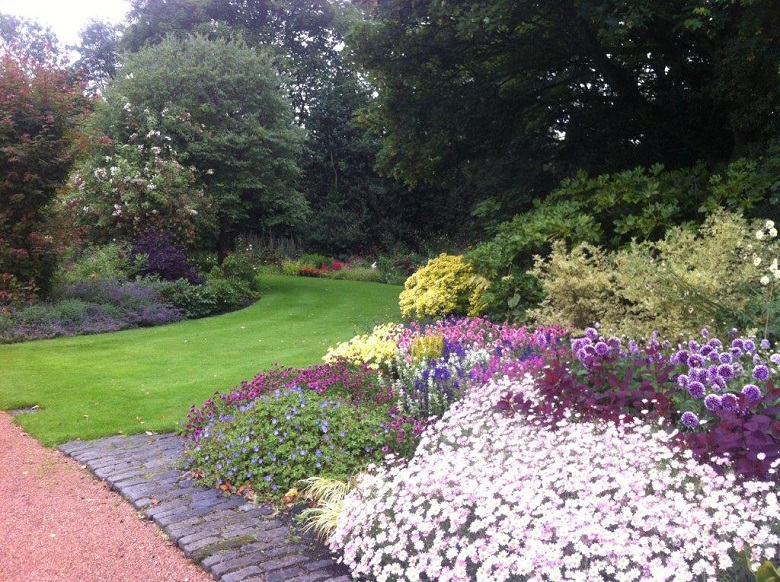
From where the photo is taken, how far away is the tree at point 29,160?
11.2 meters

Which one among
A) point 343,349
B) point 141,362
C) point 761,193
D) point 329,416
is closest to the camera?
point 329,416

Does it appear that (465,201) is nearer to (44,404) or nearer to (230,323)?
(230,323)

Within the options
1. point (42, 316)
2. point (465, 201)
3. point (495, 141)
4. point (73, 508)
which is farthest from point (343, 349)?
point (465, 201)

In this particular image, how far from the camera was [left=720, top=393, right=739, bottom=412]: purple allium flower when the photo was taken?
9.41 feet

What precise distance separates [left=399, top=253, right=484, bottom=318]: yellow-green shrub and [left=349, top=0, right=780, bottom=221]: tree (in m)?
1.30

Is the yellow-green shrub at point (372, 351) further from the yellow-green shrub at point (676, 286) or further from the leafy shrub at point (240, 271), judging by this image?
the leafy shrub at point (240, 271)

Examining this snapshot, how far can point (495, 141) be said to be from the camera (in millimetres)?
11078

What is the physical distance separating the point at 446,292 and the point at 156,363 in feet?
13.1

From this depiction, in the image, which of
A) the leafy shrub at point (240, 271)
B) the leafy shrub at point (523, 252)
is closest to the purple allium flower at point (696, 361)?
the leafy shrub at point (523, 252)

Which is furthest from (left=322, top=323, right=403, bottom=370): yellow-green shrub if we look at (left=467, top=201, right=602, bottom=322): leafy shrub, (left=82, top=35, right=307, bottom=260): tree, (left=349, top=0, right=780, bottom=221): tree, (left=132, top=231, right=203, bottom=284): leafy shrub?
(left=82, top=35, right=307, bottom=260): tree

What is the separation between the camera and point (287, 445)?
432 centimetres

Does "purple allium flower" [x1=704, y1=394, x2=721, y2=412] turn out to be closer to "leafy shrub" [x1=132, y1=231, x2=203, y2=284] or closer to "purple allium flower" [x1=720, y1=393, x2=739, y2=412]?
"purple allium flower" [x1=720, y1=393, x2=739, y2=412]

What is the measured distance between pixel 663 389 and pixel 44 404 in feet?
19.7

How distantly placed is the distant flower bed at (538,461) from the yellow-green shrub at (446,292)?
3.76m
